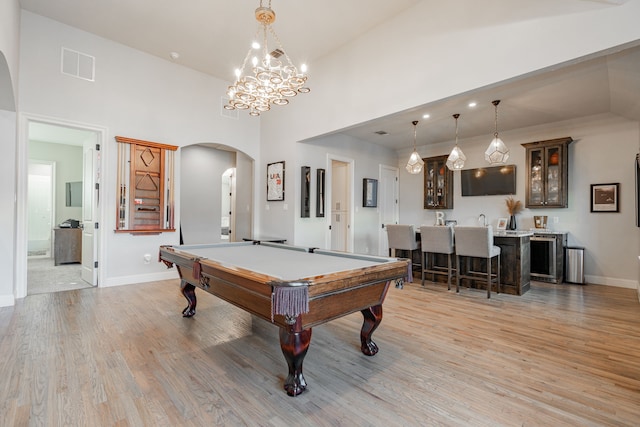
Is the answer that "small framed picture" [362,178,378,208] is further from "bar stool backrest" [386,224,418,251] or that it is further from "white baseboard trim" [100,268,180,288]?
"white baseboard trim" [100,268,180,288]

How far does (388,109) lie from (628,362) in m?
3.29

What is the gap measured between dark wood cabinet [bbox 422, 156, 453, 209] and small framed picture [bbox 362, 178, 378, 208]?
1.20 m

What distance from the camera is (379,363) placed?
7.50ft

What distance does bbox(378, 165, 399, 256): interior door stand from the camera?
7188 mm

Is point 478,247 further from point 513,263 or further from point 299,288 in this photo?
point 299,288

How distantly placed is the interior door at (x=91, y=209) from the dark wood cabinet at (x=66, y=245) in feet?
6.98

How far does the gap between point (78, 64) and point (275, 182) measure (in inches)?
130

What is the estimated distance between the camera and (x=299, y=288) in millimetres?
1605

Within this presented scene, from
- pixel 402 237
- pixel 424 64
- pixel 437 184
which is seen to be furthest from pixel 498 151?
pixel 437 184

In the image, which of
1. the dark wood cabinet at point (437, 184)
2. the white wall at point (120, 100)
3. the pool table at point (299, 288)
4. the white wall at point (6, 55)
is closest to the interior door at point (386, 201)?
the dark wood cabinet at point (437, 184)

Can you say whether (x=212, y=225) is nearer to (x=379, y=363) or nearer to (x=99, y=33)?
(x=99, y=33)

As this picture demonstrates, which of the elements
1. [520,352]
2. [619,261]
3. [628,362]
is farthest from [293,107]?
→ [619,261]

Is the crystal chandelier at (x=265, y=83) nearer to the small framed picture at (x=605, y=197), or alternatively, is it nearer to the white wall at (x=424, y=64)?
the white wall at (x=424, y=64)

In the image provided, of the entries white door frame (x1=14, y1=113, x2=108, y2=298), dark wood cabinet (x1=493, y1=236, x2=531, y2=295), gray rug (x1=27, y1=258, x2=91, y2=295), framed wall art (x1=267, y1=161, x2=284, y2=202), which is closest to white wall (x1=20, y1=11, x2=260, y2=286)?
white door frame (x1=14, y1=113, x2=108, y2=298)
